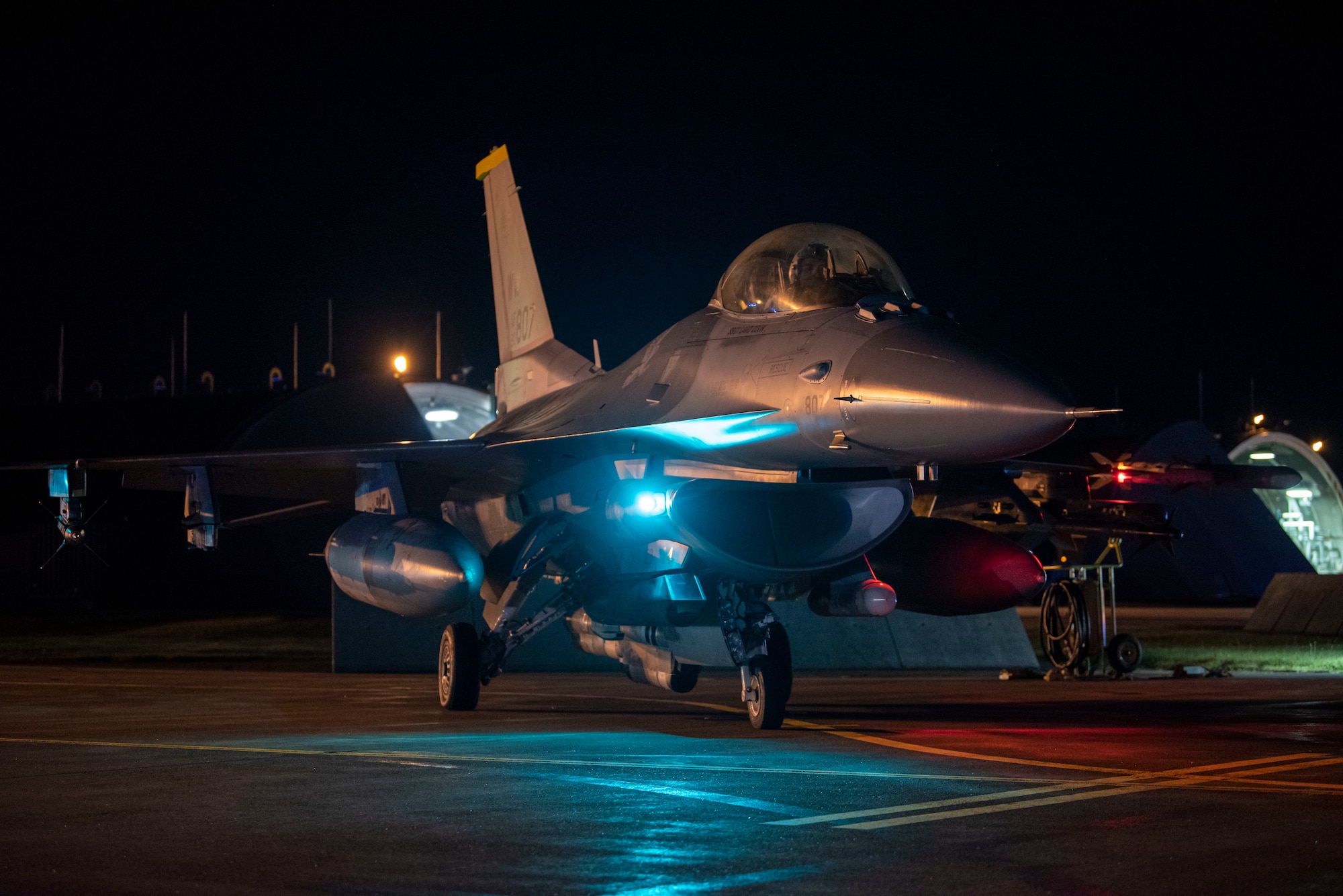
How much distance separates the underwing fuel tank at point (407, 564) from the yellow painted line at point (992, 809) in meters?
6.49

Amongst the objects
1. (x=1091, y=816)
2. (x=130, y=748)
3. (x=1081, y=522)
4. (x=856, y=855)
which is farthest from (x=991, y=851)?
(x=1081, y=522)

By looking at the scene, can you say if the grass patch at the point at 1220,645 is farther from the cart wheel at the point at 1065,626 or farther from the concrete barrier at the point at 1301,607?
the cart wheel at the point at 1065,626

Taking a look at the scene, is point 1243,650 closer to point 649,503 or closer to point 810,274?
point 649,503

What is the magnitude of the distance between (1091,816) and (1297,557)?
40.7m

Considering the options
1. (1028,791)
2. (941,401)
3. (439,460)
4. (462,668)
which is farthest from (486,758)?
(439,460)

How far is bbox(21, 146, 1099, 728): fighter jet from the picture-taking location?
9258mm

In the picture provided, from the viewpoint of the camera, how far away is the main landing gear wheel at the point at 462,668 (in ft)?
42.1

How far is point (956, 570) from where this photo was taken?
1178 centimetres

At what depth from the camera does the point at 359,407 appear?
34.6m

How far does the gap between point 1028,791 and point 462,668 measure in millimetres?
6769

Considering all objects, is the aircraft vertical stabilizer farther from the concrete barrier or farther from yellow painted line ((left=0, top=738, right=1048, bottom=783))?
the concrete barrier

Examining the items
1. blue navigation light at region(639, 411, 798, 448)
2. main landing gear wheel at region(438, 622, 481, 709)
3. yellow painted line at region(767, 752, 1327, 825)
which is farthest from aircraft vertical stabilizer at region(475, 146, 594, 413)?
yellow painted line at region(767, 752, 1327, 825)

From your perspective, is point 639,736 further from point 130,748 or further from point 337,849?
point 337,849

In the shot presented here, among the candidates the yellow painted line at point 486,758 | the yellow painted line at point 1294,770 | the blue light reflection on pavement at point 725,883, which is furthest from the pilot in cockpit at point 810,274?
the blue light reflection on pavement at point 725,883
